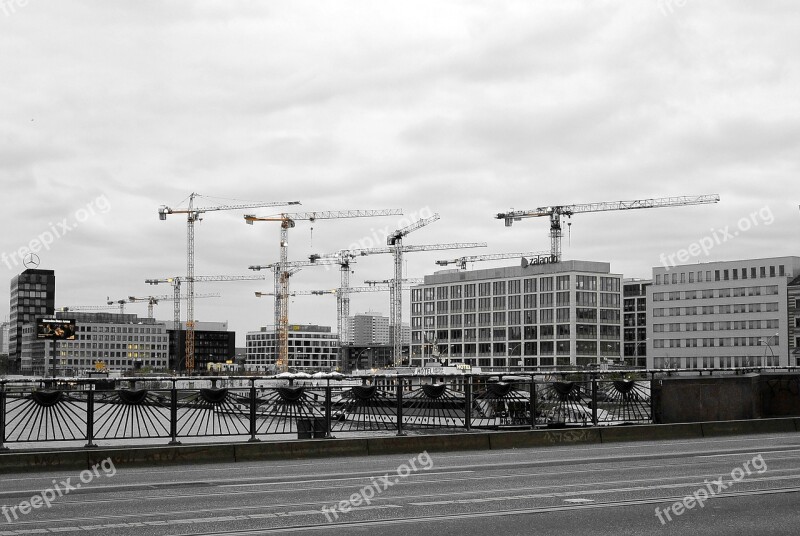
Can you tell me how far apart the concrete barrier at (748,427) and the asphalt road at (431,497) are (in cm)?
624

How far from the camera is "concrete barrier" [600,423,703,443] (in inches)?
965

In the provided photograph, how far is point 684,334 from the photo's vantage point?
511 feet

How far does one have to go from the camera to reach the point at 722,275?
152 meters

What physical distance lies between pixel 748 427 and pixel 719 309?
131144 millimetres

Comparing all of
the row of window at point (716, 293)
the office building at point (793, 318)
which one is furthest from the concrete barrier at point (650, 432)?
the row of window at point (716, 293)

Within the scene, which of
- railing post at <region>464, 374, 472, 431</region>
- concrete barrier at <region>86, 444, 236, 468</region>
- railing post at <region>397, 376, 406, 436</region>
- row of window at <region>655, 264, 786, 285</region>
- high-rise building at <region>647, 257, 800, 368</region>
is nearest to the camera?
concrete barrier at <region>86, 444, 236, 468</region>

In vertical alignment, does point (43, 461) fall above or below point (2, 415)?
below

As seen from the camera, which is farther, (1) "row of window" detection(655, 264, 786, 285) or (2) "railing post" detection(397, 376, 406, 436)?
(1) "row of window" detection(655, 264, 786, 285)

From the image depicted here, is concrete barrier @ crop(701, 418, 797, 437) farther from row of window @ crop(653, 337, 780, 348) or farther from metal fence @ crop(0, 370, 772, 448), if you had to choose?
row of window @ crop(653, 337, 780, 348)

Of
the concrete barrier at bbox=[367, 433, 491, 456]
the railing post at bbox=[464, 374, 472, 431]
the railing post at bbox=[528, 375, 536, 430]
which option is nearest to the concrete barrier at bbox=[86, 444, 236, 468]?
the concrete barrier at bbox=[367, 433, 491, 456]

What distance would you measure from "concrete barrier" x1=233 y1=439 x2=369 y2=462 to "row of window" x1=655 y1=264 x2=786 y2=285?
136401mm

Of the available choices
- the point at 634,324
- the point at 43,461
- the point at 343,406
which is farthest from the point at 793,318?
the point at 43,461

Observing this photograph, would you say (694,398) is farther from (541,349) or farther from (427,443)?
(541,349)

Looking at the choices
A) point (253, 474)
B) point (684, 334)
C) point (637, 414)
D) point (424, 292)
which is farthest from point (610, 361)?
point (253, 474)
